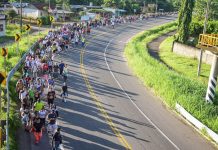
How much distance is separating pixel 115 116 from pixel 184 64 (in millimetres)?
20864

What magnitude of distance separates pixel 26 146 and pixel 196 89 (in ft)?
45.7

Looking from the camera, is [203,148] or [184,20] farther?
[184,20]

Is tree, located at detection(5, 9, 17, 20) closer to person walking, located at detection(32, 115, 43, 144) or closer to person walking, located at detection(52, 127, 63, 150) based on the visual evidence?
person walking, located at detection(32, 115, 43, 144)

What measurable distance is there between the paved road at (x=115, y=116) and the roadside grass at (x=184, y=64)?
630cm

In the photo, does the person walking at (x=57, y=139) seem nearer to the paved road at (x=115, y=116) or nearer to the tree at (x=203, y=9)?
the paved road at (x=115, y=116)

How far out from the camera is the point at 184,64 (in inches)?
1706

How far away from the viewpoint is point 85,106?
84.4ft

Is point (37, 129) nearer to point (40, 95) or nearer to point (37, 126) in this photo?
point (37, 126)

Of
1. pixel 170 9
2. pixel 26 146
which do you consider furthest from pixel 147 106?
pixel 170 9

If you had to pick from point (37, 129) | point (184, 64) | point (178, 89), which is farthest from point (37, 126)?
point (184, 64)

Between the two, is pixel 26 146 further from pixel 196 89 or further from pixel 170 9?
pixel 170 9

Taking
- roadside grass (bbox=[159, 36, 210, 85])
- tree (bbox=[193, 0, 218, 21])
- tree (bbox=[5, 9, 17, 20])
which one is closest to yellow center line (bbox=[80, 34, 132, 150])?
roadside grass (bbox=[159, 36, 210, 85])

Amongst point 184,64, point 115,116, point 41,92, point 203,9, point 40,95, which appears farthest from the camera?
point 203,9

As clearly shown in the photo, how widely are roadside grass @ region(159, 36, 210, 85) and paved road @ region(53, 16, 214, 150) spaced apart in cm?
630
